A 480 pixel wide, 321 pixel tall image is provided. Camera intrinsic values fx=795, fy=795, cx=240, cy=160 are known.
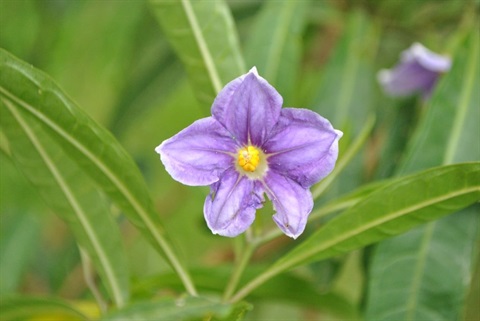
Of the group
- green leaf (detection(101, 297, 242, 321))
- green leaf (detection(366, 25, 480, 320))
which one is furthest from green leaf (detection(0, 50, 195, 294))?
green leaf (detection(366, 25, 480, 320))

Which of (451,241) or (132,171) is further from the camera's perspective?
(451,241)

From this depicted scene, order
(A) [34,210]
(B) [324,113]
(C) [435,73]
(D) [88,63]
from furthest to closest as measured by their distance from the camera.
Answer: (D) [88,63], (A) [34,210], (B) [324,113], (C) [435,73]

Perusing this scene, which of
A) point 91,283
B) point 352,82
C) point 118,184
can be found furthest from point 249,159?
point 352,82

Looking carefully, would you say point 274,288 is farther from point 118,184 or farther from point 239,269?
point 118,184

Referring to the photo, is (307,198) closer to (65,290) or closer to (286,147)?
(286,147)

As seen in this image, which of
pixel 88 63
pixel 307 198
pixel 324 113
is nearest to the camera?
pixel 307 198

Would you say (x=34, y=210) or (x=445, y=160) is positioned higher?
(x=34, y=210)

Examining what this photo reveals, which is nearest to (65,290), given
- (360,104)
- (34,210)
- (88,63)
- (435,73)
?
(34,210)
